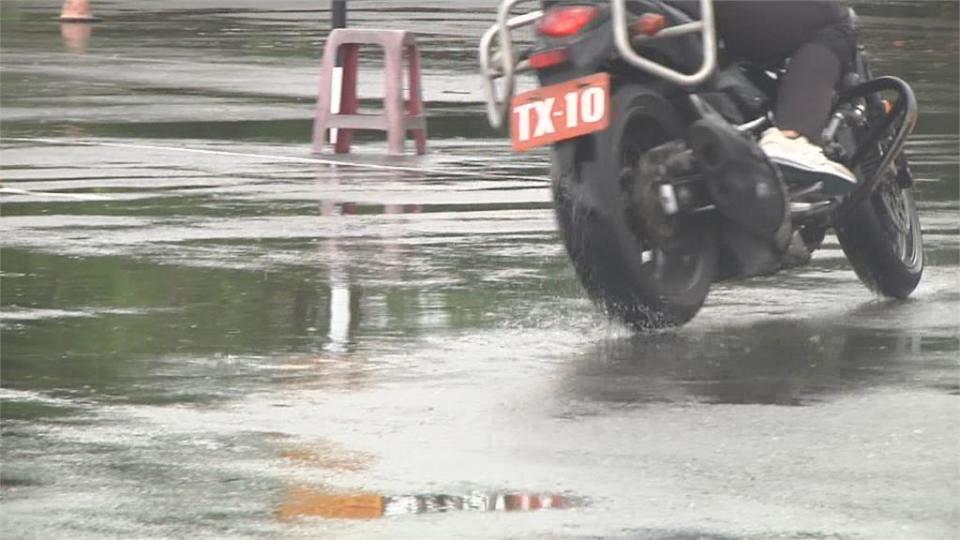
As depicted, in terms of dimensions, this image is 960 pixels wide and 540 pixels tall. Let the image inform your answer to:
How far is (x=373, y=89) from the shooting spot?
22.3 m

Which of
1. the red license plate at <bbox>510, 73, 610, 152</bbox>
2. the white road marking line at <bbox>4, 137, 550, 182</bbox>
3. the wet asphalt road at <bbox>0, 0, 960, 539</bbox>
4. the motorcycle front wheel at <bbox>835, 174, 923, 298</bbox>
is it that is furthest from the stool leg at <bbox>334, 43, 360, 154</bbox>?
the red license plate at <bbox>510, 73, 610, 152</bbox>

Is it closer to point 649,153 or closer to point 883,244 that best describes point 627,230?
point 649,153

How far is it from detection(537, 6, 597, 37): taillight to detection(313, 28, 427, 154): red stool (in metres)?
7.93

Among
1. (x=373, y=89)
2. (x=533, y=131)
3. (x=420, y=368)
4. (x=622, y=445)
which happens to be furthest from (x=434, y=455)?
(x=373, y=89)

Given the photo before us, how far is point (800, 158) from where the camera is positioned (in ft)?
32.4

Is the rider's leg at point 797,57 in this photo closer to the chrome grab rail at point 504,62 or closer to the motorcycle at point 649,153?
the motorcycle at point 649,153

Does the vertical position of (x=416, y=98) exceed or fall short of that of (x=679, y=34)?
it falls short

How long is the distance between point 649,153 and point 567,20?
0.54 meters

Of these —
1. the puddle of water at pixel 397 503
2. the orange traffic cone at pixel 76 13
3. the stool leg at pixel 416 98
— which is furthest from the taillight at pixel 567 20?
the orange traffic cone at pixel 76 13

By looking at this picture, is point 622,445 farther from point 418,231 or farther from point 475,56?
point 475,56

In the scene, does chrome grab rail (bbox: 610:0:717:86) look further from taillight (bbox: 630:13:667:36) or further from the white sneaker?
the white sneaker

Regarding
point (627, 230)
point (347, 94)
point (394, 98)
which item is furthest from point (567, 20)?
point (347, 94)

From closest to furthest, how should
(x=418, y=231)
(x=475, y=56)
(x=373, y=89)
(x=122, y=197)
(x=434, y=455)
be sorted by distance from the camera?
(x=434, y=455)
(x=418, y=231)
(x=122, y=197)
(x=373, y=89)
(x=475, y=56)

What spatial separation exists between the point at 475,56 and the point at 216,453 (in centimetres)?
1986
